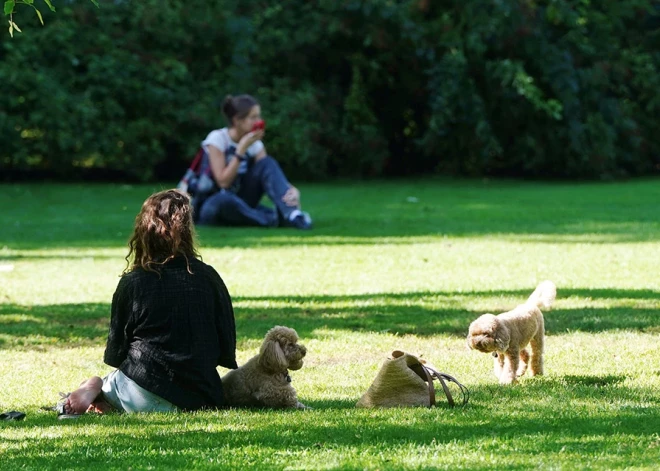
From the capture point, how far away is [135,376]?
238 inches

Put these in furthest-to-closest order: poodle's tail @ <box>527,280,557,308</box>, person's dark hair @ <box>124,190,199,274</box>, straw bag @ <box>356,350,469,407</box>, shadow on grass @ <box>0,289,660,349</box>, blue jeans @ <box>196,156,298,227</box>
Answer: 1. blue jeans @ <box>196,156,298,227</box>
2. shadow on grass @ <box>0,289,660,349</box>
3. poodle's tail @ <box>527,280,557,308</box>
4. person's dark hair @ <box>124,190,199,274</box>
5. straw bag @ <box>356,350,469,407</box>

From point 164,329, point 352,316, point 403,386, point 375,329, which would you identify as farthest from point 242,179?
point 403,386

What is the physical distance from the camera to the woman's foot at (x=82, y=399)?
6082 millimetres

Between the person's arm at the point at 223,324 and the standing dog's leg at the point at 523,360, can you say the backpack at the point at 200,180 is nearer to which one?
the standing dog's leg at the point at 523,360

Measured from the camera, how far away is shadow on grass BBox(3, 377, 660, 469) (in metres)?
4.86

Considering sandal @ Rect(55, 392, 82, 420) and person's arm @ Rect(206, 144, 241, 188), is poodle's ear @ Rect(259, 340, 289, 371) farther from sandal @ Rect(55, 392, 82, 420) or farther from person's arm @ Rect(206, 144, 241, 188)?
person's arm @ Rect(206, 144, 241, 188)

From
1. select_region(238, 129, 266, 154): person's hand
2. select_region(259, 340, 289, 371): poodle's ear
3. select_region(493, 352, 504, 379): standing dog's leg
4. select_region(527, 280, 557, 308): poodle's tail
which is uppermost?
select_region(238, 129, 266, 154): person's hand

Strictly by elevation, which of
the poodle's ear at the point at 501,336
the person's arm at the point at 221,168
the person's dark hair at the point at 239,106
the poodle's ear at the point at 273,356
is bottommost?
the poodle's ear at the point at 273,356

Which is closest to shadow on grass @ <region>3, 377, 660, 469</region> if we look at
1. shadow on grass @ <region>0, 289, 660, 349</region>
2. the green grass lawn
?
the green grass lawn

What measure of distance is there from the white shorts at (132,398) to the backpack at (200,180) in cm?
984

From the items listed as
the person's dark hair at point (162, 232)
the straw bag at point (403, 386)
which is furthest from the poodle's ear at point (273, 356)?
the person's dark hair at point (162, 232)

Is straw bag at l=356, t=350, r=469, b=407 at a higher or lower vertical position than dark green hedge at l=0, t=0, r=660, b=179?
lower

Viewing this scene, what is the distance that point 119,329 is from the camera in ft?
20.2

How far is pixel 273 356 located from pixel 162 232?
0.84 m
